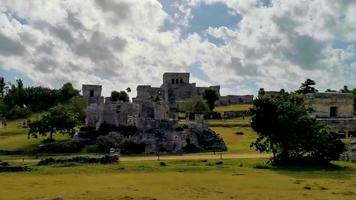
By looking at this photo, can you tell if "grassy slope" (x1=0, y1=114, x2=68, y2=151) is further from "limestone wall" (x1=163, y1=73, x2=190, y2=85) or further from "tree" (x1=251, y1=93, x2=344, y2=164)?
"limestone wall" (x1=163, y1=73, x2=190, y2=85)

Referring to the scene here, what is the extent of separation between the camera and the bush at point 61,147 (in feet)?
208

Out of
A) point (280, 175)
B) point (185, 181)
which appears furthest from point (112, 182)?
point (280, 175)

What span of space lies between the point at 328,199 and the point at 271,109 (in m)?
21.6

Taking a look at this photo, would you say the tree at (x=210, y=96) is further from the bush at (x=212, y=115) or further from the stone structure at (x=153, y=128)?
the stone structure at (x=153, y=128)

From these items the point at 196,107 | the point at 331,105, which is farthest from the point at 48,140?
the point at 196,107

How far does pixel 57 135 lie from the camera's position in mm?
75750

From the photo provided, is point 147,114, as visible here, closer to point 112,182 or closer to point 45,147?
point 45,147

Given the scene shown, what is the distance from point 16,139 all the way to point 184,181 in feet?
142

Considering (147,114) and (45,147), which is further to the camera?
(147,114)

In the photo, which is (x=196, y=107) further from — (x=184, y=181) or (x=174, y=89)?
(x=184, y=181)

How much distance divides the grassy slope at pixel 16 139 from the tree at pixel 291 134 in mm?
30225

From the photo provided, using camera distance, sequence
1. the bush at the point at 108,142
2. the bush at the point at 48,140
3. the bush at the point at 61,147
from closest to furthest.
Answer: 1. the bush at the point at 108,142
2. the bush at the point at 61,147
3. the bush at the point at 48,140

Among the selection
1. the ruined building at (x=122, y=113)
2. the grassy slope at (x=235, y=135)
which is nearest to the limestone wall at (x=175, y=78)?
the grassy slope at (x=235, y=135)

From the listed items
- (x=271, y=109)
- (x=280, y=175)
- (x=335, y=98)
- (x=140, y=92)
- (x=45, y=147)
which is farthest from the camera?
(x=140, y=92)
